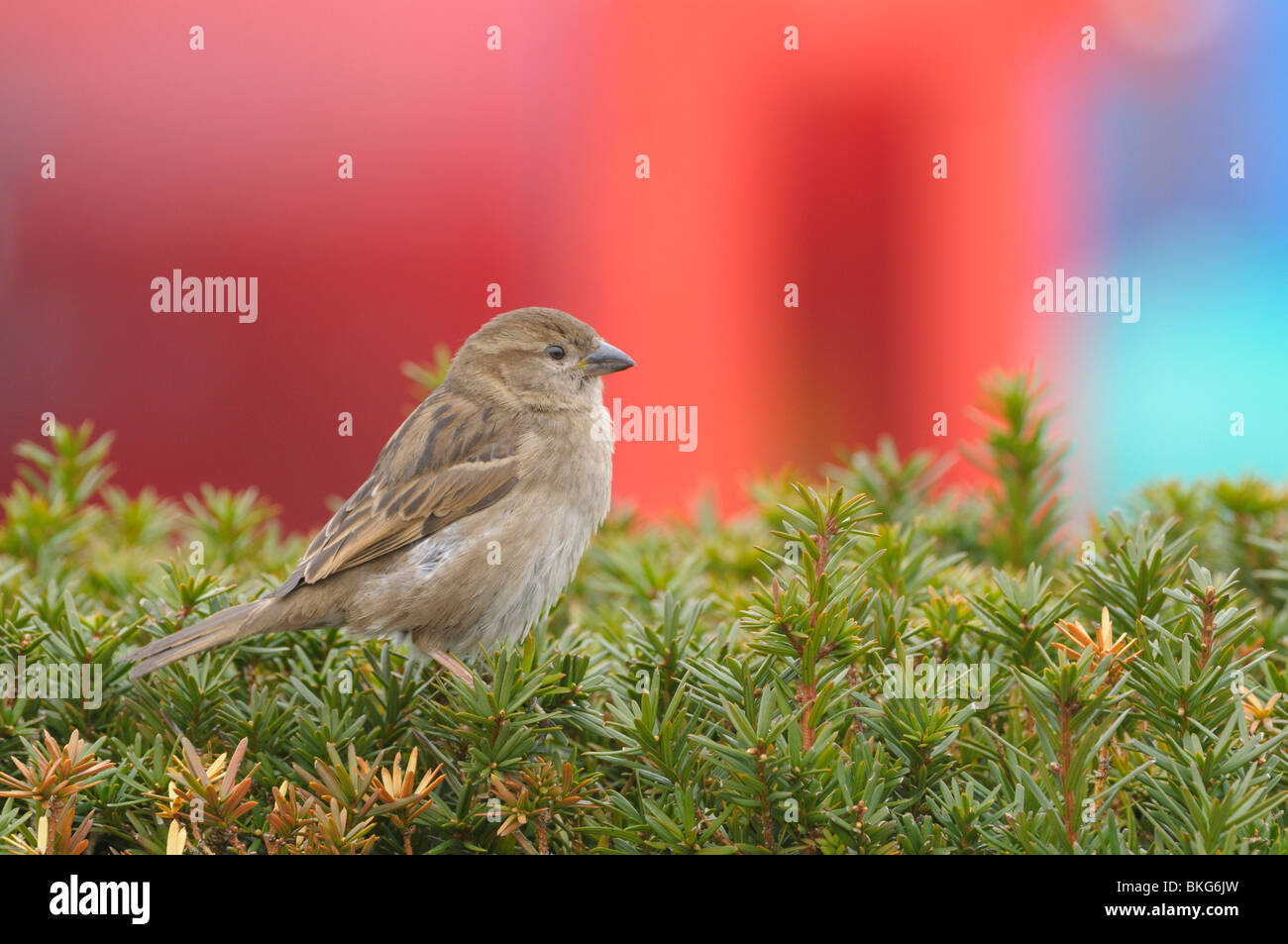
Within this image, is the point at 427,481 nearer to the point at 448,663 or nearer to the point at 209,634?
the point at 448,663

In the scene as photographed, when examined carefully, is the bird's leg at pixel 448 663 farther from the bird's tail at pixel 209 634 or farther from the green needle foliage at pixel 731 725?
the bird's tail at pixel 209 634

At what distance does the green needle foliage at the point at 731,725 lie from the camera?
1.31 meters

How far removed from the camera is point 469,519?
239cm

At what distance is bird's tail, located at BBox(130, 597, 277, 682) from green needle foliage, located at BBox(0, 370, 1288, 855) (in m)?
0.03

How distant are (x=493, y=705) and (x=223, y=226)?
4116mm

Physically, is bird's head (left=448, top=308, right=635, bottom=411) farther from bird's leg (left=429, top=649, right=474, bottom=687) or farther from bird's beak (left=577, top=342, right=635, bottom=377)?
bird's leg (left=429, top=649, right=474, bottom=687)

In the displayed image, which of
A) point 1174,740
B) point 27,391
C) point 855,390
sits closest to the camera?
point 1174,740

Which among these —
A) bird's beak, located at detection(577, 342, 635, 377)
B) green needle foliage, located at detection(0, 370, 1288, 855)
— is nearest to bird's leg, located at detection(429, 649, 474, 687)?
green needle foliage, located at detection(0, 370, 1288, 855)

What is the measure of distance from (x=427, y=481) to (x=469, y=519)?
0.42 feet

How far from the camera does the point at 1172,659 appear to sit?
1407mm

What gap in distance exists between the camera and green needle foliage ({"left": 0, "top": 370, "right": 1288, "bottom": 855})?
1313mm

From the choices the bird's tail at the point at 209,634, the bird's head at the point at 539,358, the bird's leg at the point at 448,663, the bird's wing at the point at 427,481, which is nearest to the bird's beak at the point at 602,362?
the bird's head at the point at 539,358
